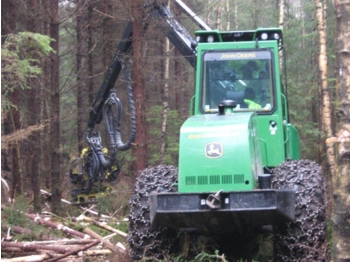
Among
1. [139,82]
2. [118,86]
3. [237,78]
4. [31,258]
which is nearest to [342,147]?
[237,78]

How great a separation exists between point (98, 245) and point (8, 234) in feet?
5.38

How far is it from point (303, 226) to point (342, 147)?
264cm

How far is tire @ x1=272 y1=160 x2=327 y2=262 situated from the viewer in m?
6.93

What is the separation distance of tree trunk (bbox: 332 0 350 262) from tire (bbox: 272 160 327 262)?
92.3 inches

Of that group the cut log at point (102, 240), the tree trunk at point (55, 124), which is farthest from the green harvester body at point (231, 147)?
the tree trunk at point (55, 124)

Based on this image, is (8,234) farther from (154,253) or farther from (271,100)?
(271,100)

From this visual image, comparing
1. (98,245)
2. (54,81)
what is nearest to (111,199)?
(54,81)

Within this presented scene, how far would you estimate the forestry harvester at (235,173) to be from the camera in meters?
6.62

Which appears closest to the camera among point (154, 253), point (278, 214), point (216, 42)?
point (278, 214)

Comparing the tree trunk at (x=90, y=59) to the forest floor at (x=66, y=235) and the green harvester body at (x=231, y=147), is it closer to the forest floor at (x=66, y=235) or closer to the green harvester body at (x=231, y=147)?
the forest floor at (x=66, y=235)

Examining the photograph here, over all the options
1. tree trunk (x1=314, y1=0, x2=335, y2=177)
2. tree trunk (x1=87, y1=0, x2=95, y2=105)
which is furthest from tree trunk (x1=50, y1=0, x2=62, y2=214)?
tree trunk (x1=314, y1=0, x2=335, y2=177)

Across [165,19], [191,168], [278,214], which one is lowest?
[278,214]

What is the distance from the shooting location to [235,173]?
686 centimetres

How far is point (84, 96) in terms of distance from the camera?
81.7ft
